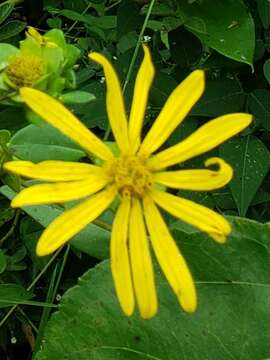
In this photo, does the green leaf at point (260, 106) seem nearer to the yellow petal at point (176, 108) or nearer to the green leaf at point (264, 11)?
the green leaf at point (264, 11)

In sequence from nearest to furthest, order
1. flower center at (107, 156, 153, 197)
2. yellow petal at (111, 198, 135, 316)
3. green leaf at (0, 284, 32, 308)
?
yellow petal at (111, 198, 135, 316), flower center at (107, 156, 153, 197), green leaf at (0, 284, 32, 308)

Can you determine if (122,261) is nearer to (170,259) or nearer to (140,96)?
(170,259)

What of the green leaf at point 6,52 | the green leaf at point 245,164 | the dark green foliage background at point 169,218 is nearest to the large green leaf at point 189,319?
the dark green foliage background at point 169,218

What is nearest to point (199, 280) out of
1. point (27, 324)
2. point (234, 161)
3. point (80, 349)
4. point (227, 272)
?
point (227, 272)

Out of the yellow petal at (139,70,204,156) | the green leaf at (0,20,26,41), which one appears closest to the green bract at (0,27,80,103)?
the yellow petal at (139,70,204,156)

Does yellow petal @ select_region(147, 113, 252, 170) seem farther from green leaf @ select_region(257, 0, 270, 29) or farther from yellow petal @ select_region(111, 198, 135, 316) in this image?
green leaf @ select_region(257, 0, 270, 29)

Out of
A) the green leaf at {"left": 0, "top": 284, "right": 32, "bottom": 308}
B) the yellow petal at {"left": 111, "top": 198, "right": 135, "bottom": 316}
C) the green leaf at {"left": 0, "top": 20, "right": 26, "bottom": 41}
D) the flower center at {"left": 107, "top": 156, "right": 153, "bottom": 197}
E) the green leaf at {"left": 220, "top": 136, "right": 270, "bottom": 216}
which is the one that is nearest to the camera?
the yellow petal at {"left": 111, "top": 198, "right": 135, "bottom": 316}

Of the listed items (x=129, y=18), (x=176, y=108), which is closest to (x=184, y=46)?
(x=129, y=18)
